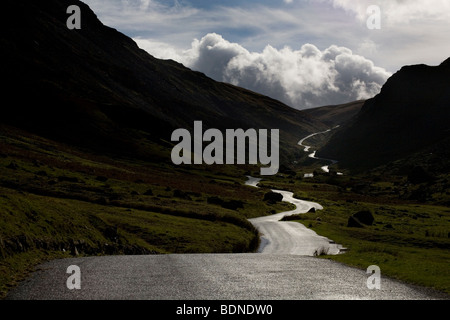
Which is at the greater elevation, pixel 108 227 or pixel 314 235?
pixel 108 227

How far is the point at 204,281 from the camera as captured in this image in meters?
25.5

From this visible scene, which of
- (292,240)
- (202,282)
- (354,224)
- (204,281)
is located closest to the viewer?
(202,282)

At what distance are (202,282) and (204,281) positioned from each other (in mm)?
344

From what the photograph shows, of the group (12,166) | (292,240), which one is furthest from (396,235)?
(12,166)

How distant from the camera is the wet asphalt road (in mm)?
21750

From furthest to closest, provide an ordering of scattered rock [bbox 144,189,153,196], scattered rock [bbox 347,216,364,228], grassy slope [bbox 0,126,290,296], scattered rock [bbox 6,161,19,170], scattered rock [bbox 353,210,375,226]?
scattered rock [bbox 353,210,375,226]
scattered rock [bbox 144,189,153,196]
scattered rock [bbox 347,216,364,228]
scattered rock [bbox 6,161,19,170]
grassy slope [bbox 0,126,290,296]

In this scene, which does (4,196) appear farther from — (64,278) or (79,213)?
(64,278)

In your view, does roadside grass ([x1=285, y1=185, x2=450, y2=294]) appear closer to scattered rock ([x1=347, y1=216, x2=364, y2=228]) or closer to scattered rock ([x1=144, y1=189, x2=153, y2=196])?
scattered rock ([x1=347, y1=216, x2=364, y2=228])

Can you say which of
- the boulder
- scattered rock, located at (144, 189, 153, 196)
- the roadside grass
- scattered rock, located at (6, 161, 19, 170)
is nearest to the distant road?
the roadside grass

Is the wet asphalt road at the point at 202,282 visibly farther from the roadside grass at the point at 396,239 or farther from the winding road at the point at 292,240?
the winding road at the point at 292,240

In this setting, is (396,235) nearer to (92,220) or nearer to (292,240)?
(292,240)

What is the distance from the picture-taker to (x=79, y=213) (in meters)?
47.5
